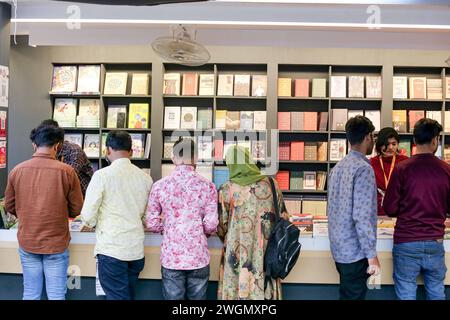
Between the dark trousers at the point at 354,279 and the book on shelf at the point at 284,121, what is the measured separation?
3323 mm

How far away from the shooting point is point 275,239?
8.92ft

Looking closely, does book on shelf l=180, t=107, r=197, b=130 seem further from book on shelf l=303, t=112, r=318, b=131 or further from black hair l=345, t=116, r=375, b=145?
black hair l=345, t=116, r=375, b=145

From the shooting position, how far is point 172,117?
597 centimetres

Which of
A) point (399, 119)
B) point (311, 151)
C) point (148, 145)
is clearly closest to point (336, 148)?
point (311, 151)

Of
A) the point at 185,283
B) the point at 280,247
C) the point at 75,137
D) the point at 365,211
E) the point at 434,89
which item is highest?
the point at 434,89

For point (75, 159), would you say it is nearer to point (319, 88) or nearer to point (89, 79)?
point (89, 79)

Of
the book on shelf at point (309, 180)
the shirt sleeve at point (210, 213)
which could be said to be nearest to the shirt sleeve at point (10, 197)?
the shirt sleeve at point (210, 213)

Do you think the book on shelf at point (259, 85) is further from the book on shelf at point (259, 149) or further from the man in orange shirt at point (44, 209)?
the man in orange shirt at point (44, 209)

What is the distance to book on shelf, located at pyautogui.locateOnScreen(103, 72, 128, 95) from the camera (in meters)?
5.95

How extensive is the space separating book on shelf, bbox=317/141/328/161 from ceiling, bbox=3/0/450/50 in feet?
A: 4.24

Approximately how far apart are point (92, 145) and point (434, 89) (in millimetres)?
4278

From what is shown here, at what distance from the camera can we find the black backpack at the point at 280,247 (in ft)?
8.88

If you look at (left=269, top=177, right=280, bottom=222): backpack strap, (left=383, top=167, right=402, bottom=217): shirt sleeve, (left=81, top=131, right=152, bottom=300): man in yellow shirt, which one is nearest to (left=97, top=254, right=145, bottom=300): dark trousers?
(left=81, top=131, right=152, bottom=300): man in yellow shirt

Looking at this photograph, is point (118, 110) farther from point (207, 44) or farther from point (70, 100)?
point (207, 44)
